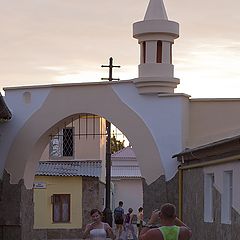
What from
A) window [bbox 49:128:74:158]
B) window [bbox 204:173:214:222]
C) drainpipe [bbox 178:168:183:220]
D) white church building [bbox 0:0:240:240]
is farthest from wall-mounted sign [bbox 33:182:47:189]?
window [bbox 204:173:214:222]

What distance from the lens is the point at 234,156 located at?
52.2ft

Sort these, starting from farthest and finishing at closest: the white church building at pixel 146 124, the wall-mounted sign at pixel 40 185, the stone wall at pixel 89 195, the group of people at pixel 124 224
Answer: the stone wall at pixel 89 195, the wall-mounted sign at pixel 40 185, the group of people at pixel 124 224, the white church building at pixel 146 124

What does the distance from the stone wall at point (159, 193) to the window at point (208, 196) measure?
131 inches

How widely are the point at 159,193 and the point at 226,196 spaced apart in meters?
5.63

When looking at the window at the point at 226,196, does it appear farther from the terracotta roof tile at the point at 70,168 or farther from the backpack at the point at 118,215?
the terracotta roof tile at the point at 70,168

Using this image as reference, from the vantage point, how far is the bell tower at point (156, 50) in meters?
23.1

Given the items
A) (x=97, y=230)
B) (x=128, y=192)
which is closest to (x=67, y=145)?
(x=128, y=192)

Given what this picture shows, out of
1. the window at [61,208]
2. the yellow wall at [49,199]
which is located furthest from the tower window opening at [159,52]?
the window at [61,208]

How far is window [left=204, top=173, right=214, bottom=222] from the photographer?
61.1 ft

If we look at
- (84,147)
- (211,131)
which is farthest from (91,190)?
(211,131)

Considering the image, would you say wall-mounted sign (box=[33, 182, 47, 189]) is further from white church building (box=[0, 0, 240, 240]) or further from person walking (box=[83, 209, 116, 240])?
person walking (box=[83, 209, 116, 240])

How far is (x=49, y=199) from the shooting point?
126 ft

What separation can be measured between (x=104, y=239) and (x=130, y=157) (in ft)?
139

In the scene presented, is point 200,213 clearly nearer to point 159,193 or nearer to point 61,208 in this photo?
point 159,193
